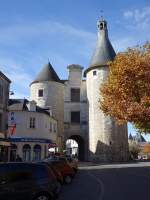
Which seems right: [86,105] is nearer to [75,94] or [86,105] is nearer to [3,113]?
[75,94]

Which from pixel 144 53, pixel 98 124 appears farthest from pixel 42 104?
pixel 144 53

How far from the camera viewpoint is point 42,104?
208 ft

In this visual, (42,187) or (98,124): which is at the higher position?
(98,124)

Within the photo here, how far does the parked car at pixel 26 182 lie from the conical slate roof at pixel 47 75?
52.8m

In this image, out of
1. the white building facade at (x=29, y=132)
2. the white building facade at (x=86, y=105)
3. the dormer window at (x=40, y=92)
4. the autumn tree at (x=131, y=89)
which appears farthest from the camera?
the dormer window at (x=40, y=92)

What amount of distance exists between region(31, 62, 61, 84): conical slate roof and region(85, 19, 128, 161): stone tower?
6.10 metres

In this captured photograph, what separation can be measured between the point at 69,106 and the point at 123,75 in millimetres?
37123

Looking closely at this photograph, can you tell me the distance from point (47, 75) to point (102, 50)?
10.4 metres

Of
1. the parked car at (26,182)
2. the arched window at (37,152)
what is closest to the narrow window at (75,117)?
the arched window at (37,152)

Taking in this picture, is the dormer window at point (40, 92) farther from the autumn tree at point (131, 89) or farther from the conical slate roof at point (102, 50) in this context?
the autumn tree at point (131, 89)

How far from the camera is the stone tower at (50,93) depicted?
208ft

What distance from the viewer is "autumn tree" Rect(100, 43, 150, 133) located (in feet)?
91.7

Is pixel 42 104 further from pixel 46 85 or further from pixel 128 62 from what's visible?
pixel 128 62

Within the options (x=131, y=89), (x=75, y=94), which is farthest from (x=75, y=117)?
(x=131, y=89)
